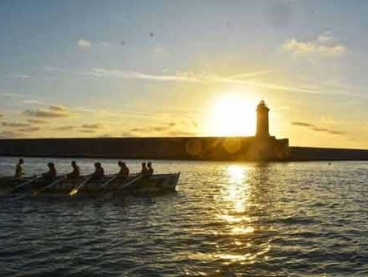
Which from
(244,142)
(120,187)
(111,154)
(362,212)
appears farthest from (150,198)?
(111,154)

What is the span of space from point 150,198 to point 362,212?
1246cm

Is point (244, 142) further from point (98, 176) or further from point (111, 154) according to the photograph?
point (98, 176)

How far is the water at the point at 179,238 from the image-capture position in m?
14.4

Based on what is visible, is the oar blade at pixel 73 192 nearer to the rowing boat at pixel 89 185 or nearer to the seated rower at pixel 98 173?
the rowing boat at pixel 89 185

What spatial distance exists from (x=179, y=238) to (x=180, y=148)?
378 ft

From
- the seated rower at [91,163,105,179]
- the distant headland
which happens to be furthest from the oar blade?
the distant headland

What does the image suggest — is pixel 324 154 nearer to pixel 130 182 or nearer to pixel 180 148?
pixel 180 148

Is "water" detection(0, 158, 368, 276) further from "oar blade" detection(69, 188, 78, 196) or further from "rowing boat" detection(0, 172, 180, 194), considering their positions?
"rowing boat" detection(0, 172, 180, 194)

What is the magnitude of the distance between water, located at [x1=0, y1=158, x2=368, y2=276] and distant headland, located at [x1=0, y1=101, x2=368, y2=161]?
85.2m

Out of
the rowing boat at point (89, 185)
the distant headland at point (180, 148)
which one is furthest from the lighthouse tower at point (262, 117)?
the rowing boat at point (89, 185)

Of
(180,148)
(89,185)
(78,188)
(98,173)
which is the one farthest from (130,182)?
(180,148)

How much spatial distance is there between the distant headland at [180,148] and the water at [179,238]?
85.2m

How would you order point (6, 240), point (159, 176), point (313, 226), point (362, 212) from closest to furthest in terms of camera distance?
1. point (6, 240)
2. point (313, 226)
3. point (362, 212)
4. point (159, 176)

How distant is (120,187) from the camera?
3375cm
